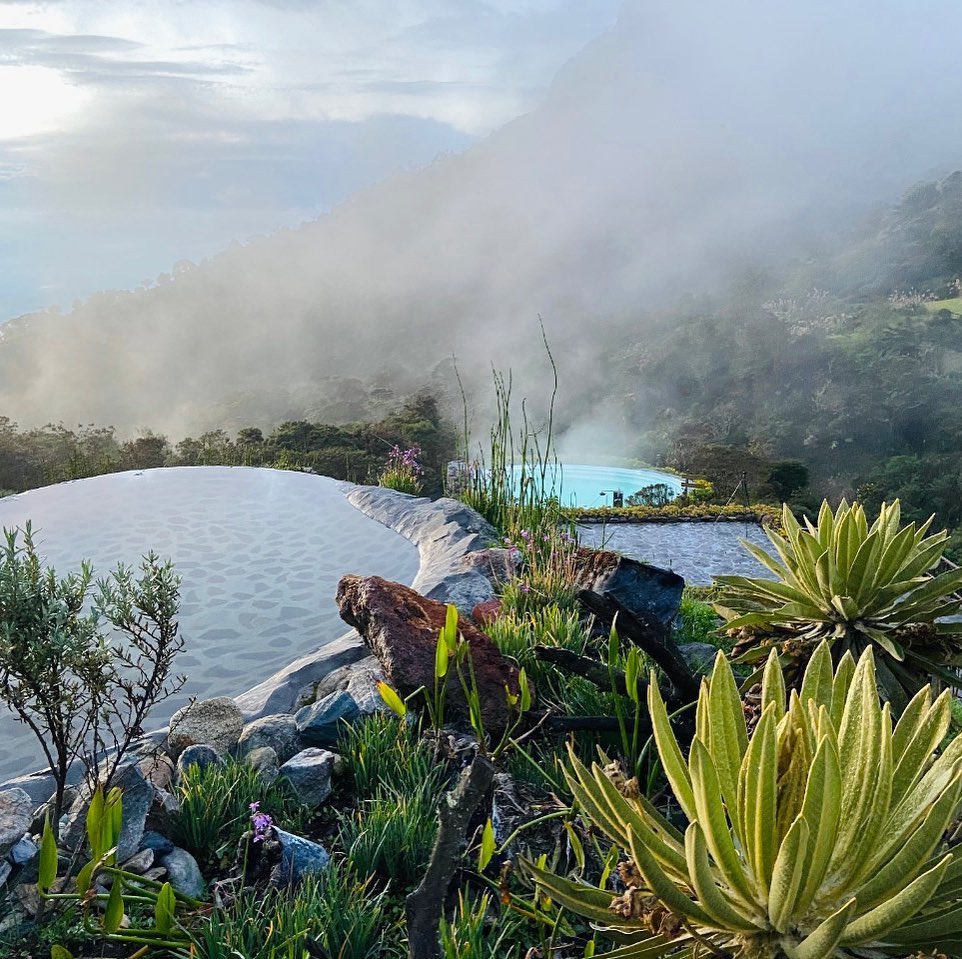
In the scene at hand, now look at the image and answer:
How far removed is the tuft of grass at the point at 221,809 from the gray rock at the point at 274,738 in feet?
0.86

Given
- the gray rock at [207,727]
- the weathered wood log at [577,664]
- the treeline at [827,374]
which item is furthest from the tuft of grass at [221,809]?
the treeline at [827,374]

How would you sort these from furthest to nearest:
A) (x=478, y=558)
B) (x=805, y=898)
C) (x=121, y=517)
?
(x=121, y=517), (x=478, y=558), (x=805, y=898)

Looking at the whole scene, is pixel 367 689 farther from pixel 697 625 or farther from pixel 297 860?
pixel 697 625

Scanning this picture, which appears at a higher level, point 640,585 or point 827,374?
point 827,374

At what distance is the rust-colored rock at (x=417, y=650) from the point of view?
→ 2.91 metres

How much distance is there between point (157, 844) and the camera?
7.24 feet

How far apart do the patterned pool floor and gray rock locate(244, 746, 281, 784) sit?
5.03 ft

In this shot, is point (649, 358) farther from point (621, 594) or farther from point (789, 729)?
point (789, 729)

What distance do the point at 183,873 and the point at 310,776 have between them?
20.2 inches

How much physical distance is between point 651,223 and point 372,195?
58.6 ft

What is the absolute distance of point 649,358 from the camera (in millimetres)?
34625

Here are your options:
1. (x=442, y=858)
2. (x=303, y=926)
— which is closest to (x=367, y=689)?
(x=303, y=926)

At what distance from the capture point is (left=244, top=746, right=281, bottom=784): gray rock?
259 centimetres

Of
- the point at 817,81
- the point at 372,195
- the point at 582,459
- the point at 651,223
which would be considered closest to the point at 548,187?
the point at 651,223
